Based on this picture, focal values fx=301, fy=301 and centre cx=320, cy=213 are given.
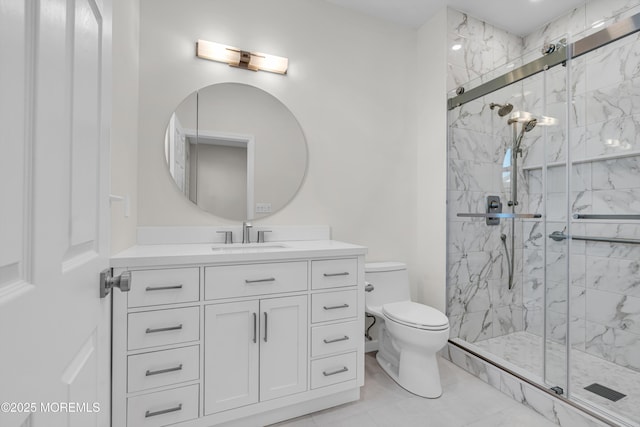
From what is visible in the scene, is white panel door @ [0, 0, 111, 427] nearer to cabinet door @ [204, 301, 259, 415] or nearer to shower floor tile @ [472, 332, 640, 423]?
cabinet door @ [204, 301, 259, 415]

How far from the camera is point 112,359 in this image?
1.30 metres

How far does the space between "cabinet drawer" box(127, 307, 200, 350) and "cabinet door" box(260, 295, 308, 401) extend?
332 millimetres

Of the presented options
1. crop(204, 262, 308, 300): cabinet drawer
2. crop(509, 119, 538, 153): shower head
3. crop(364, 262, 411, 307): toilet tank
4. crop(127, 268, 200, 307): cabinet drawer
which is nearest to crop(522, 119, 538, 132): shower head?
crop(509, 119, 538, 153): shower head

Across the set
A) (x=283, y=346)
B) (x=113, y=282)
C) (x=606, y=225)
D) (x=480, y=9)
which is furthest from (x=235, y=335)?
(x=480, y=9)

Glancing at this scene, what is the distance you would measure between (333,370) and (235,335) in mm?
611

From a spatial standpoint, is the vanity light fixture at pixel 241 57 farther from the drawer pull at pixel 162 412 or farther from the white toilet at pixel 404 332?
the drawer pull at pixel 162 412

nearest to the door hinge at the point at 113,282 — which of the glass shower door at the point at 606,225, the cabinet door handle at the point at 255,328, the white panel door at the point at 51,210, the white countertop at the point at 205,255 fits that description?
the white panel door at the point at 51,210

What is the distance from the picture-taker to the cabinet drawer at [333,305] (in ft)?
5.49

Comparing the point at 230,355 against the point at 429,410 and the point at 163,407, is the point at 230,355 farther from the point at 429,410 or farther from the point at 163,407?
the point at 429,410

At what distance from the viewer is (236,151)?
2078 mm

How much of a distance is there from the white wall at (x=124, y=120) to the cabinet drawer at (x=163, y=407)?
695 mm

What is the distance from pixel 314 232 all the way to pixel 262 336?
91 centimetres

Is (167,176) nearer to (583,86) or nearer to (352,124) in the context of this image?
(352,124)

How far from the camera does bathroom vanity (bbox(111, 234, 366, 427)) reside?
1.33m
